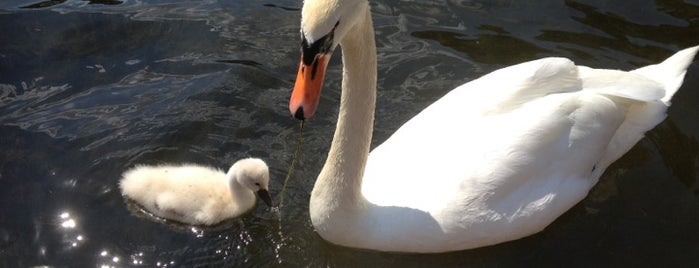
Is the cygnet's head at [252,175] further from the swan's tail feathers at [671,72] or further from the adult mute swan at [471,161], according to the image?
the swan's tail feathers at [671,72]

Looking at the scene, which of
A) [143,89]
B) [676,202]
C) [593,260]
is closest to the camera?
[593,260]

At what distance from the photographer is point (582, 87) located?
19.4 feet

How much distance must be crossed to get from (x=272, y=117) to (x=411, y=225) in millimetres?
2112

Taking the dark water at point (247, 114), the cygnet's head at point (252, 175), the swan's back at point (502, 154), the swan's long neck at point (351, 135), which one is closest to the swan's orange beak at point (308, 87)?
the swan's long neck at point (351, 135)

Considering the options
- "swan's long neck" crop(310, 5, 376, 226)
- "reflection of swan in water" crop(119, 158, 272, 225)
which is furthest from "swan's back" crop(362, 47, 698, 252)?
"reflection of swan in water" crop(119, 158, 272, 225)

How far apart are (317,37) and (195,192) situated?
209 centimetres

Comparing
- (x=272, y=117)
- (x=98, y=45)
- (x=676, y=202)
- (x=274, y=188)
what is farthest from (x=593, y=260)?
(x=98, y=45)

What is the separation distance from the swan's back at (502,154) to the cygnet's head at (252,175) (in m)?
0.69

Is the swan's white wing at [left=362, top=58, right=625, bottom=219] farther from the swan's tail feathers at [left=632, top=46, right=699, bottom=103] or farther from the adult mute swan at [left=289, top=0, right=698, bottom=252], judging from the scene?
the swan's tail feathers at [left=632, top=46, right=699, bottom=103]

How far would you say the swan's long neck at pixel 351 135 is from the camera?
477cm

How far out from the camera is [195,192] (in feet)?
19.1

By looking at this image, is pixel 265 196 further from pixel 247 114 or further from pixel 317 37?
pixel 317 37

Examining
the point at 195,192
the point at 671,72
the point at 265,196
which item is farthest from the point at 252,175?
the point at 671,72

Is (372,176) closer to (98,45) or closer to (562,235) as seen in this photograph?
(562,235)
